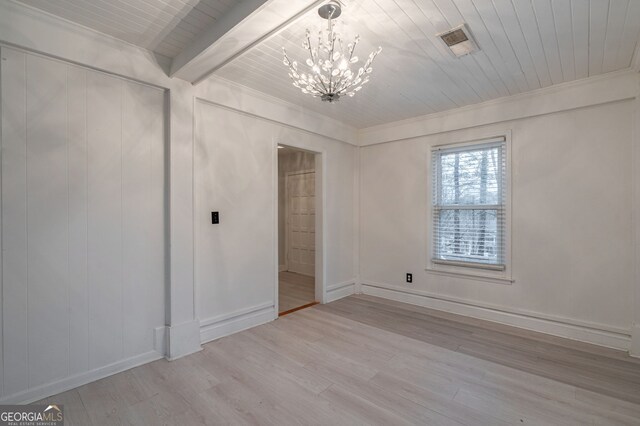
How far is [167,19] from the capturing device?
81.0 inches

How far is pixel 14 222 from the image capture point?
1.96m

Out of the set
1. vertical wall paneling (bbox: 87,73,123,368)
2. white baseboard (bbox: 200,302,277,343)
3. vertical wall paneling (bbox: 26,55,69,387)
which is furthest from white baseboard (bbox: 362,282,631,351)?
vertical wall paneling (bbox: 26,55,69,387)

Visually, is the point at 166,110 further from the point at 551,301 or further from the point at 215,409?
the point at 551,301

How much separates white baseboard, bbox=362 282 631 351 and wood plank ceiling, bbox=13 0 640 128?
2.49 m

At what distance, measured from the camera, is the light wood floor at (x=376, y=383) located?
1898 millimetres

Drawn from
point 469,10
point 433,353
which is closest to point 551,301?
point 433,353

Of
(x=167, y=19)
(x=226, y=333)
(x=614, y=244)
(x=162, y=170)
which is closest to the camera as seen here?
(x=167, y=19)

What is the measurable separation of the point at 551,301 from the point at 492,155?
5.65 ft

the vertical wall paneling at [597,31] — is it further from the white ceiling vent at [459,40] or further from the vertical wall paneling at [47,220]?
the vertical wall paneling at [47,220]

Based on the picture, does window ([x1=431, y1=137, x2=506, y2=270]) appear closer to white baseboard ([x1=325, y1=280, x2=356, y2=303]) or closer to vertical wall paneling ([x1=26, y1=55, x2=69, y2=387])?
white baseboard ([x1=325, y1=280, x2=356, y2=303])

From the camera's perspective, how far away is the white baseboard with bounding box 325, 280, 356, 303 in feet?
14.1

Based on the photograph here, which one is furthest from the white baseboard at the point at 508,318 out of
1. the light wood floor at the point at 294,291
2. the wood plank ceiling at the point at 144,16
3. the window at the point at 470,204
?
the wood plank ceiling at the point at 144,16

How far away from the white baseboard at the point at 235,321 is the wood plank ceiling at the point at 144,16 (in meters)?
2.48

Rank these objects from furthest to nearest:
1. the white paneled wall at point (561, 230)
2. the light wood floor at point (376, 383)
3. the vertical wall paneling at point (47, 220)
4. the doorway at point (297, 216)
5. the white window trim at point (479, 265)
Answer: the doorway at point (297, 216), the white window trim at point (479, 265), the white paneled wall at point (561, 230), the vertical wall paneling at point (47, 220), the light wood floor at point (376, 383)
